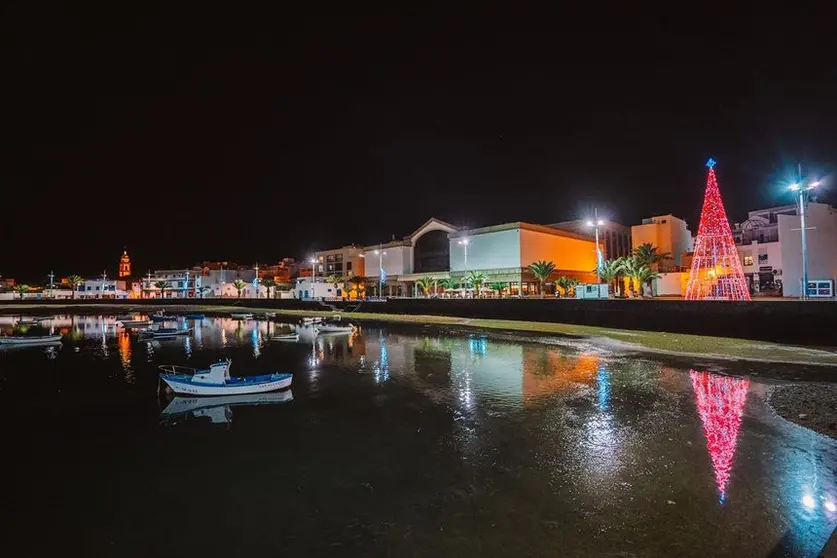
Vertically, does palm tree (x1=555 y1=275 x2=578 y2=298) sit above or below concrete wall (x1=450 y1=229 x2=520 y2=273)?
below

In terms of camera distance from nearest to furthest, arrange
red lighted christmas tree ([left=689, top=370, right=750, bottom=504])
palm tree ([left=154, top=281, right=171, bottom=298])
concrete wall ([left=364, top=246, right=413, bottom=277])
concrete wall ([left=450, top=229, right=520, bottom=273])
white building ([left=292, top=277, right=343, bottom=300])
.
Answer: red lighted christmas tree ([left=689, top=370, right=750, bottom=504]) < concrete wall ([left=450, top=229, right=520, bottom=273]) < concrete wall ([left=364, top=246, right=413, bottom=277]) < white building ([left=292, top=277, right=343, bottom=300]) < palm tree ([left=154, top=281, right=171, bottom=298])

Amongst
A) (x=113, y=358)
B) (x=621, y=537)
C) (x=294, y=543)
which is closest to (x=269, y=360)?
(x=113, y=358)

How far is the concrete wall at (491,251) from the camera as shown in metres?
70.6

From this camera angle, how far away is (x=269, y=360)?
91.3 ft

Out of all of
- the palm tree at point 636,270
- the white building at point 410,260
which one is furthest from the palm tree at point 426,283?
the palm tree at point 636,270

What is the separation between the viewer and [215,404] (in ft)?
56.3

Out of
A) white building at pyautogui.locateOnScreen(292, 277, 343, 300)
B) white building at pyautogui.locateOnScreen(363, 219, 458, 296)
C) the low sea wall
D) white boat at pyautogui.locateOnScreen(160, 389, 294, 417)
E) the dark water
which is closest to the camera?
the dark water

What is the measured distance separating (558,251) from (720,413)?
63.2m

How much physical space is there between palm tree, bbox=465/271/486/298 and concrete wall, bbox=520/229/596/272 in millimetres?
6380

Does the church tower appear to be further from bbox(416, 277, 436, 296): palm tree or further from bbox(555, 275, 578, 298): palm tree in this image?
bbox(555, 275, 578, 298): palm tree

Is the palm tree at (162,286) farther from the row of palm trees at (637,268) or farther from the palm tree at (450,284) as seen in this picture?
the row of palm trees at (637,268)

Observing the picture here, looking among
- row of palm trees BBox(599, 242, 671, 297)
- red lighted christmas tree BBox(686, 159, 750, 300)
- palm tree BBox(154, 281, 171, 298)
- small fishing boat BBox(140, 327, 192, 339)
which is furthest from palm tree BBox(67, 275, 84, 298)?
red lighted christmas tree BBox(686, 159, 750, 300)

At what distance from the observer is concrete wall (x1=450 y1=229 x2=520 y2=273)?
70.6 m

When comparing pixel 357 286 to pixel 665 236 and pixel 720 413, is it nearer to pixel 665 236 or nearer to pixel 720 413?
pixel 665 236
